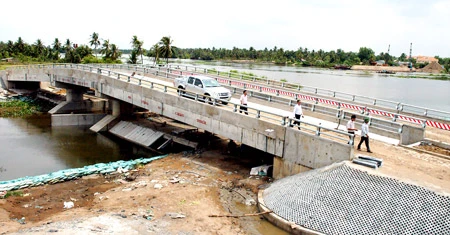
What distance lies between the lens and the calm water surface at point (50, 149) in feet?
76.0

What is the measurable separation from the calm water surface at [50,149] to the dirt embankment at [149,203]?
5.52 metres

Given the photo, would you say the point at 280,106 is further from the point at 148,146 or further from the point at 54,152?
the point at 54,152

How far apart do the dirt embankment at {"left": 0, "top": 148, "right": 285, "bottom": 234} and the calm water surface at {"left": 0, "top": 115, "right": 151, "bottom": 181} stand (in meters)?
5.52

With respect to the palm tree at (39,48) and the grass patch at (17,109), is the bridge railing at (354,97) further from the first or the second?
the palm tree at (39,48)

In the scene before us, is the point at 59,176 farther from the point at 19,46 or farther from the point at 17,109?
the point at 19,46

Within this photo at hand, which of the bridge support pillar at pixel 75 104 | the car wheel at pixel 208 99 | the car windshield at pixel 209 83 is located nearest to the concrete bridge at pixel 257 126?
the car wheel at pixel 208 99

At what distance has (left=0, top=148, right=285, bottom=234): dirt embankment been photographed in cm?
1273

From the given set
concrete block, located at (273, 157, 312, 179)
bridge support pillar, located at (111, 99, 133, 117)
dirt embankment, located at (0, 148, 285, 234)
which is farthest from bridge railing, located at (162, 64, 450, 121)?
dirt embankment, located at (0, 148, 285, 234)

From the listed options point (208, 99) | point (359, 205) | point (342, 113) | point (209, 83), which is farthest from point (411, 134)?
point (209, 83)

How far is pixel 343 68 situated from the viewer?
5989 inches

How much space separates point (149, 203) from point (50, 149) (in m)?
15.7

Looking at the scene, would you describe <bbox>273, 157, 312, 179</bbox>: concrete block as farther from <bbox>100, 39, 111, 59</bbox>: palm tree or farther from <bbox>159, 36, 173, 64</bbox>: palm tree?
<bbox>100, 39, 111, 59</bbox>: palm tree

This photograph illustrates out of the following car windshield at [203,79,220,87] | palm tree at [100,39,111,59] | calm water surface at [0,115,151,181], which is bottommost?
calm water surface at [0,115,151,181]

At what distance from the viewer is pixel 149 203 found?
15.1m
